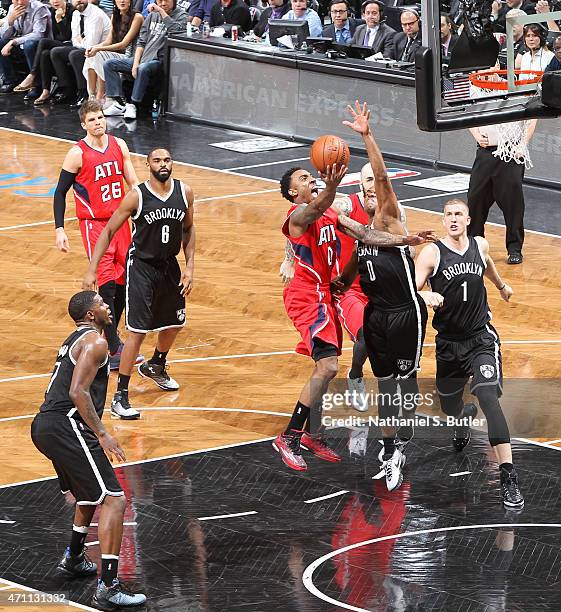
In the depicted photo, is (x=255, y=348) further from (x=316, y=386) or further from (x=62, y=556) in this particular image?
(x=62, y=556)

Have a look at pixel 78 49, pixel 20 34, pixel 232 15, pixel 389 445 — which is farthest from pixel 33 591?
pixel 20 34

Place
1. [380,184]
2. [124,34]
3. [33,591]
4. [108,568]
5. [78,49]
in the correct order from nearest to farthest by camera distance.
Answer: [108,568]
[33,591]
[380,184]
[124,34]
[78,49]

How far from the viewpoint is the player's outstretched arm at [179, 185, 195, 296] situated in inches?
377

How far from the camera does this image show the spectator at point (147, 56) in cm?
1877

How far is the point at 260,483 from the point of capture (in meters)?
8.24

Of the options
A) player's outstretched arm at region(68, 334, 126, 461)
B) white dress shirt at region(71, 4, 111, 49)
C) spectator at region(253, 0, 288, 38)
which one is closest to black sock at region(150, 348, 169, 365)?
player's outstretched arm at region(68, 334, 126, 461)

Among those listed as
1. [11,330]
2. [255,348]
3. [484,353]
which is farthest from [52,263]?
[484,353]

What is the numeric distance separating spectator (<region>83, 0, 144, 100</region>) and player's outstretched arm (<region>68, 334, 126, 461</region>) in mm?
12789

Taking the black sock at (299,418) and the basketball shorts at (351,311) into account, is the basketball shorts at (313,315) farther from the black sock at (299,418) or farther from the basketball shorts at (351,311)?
the black sock at (299,418)

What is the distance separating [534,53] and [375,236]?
6.22 feet

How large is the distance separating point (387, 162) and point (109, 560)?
10.6 meters

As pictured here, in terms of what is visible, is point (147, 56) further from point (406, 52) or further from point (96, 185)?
point (96, 185)

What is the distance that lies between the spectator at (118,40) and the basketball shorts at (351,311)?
10.9 metres

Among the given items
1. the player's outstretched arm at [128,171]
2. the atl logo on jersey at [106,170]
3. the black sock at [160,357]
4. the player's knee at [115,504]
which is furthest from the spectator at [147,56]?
the player's knee at [115,504]
